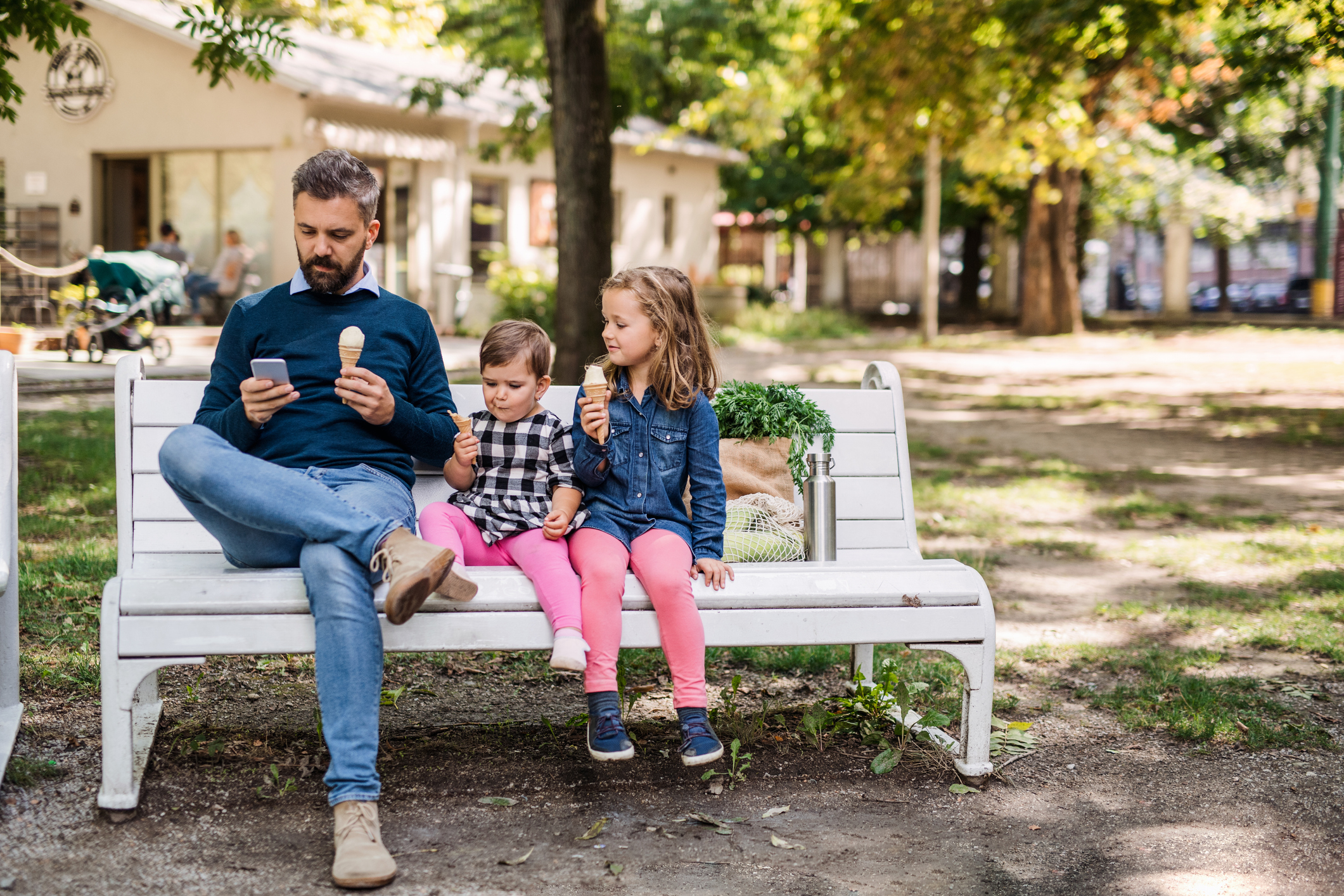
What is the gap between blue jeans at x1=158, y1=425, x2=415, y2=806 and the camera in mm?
2830

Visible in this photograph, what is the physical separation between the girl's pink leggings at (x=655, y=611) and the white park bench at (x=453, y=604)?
5 cm

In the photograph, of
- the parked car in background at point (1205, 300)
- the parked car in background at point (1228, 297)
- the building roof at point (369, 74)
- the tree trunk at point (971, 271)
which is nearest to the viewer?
the building roof at point (369, 74)

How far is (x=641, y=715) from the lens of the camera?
13.2 feet

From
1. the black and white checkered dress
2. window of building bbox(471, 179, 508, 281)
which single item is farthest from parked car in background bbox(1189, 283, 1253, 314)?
the black and white checkered dress

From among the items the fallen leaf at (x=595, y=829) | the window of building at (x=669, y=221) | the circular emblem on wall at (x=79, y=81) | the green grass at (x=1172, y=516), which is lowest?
the fallen leaf at (x=595, y=829)

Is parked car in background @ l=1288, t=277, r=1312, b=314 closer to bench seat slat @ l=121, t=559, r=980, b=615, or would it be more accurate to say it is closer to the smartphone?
bench seat slat @ l=121, t=559, r=980, b=615

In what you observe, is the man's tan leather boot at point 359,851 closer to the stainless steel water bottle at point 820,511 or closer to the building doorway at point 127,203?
the stainless steel water bottle at point 820,511

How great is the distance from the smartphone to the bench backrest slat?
419mm

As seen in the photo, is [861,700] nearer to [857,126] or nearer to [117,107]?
[857,126]

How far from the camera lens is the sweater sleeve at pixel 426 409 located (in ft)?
11.1

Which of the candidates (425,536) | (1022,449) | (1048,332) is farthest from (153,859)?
(1048,332)

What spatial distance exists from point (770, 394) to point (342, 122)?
49.6 feet

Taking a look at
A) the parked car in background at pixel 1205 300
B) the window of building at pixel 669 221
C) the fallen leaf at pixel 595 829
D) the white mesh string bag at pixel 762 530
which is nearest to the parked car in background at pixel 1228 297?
the parked car in background at pixel 1205 300

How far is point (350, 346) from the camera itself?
312 centimetres
